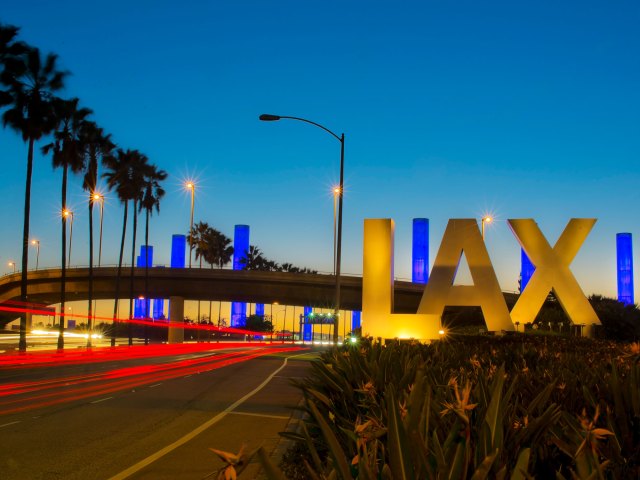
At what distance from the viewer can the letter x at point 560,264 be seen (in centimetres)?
3578

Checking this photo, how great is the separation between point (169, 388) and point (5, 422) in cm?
929

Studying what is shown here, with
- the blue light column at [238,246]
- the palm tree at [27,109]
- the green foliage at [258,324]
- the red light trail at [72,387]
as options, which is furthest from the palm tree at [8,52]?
the green foliage at [258,324]

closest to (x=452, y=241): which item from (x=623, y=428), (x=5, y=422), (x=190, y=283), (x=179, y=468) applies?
(x=5, y=422)

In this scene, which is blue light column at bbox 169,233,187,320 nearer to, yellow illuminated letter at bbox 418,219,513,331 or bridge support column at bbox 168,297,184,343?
bridge support column at bbox 168,297,184,343

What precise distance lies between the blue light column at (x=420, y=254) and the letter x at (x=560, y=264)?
4408 cm

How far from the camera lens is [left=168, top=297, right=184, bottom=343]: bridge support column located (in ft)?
285

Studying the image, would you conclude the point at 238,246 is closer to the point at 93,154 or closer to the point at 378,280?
the point at 93,154

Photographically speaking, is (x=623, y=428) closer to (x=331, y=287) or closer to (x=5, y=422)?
(x=5, y=422)

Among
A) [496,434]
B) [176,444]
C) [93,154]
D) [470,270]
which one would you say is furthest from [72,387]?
[93,154]

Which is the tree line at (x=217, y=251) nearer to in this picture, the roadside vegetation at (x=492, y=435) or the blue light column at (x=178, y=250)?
the blue light column at (x=178, y=250)

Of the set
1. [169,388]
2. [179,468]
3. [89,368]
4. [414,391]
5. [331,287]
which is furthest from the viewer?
[331,287]

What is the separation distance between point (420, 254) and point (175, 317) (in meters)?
28.7

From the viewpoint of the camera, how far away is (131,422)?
611 inches

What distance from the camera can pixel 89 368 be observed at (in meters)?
33.9
